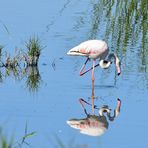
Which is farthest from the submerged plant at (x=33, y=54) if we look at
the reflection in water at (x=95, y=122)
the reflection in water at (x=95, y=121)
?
the reflection in water at (x=95, y=122)

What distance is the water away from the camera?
8883 mm

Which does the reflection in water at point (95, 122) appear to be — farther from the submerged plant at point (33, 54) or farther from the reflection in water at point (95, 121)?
the submerged plant at point (33, 54)

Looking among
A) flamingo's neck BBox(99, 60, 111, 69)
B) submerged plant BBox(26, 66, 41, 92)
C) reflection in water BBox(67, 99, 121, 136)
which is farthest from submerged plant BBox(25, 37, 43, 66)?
reflection in water BBox(67, 99, 121, 136)

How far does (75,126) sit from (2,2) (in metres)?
7.53

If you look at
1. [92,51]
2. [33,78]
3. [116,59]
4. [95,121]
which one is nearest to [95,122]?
[95,121]

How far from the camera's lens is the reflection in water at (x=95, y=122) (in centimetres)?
899

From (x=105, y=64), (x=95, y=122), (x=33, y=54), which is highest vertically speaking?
(x=33, y=54)

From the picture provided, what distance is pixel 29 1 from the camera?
54.4 feet

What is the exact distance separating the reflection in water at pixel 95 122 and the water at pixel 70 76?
0.25 feet

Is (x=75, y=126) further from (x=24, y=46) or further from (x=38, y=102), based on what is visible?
(x=24, y=46)

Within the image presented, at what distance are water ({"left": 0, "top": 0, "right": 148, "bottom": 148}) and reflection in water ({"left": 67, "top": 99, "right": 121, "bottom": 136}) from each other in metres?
0.08

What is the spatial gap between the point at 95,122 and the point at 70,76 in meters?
2.19

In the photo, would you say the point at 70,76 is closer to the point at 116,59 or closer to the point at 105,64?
the point at 105,64

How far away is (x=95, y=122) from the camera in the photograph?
9.50m
